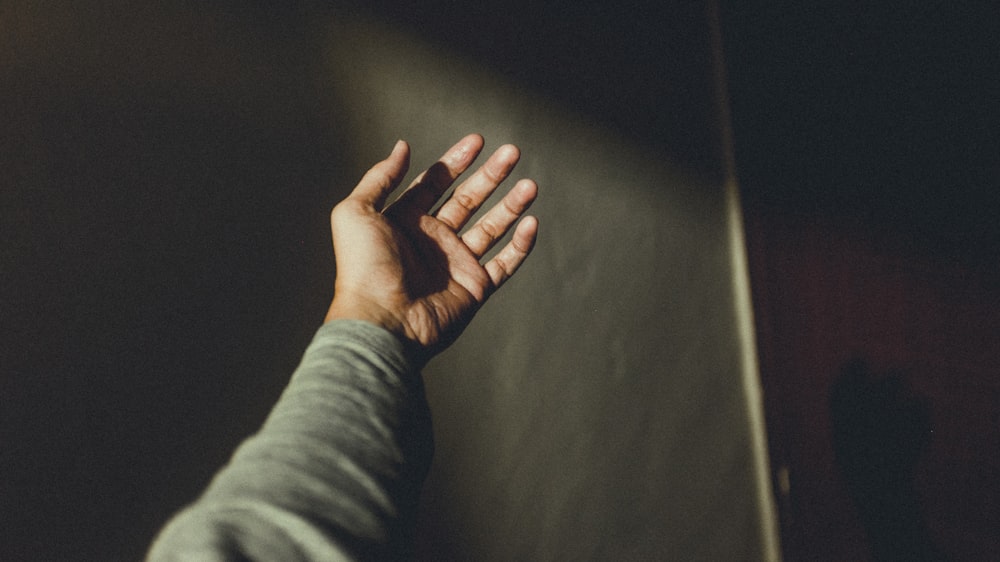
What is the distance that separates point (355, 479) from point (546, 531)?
55cm

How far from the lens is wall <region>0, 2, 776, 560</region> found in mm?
410

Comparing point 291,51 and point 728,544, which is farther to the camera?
point 728,544

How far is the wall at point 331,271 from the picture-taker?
16.2 inches

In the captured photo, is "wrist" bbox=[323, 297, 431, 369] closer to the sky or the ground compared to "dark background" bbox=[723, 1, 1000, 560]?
closer to the ground

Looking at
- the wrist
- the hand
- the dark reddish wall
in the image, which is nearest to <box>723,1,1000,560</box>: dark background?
the dark reddish wall

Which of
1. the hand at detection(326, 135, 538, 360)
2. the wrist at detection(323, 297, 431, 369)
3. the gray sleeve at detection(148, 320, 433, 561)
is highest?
the hand at detection(326, 135, 538, 360)

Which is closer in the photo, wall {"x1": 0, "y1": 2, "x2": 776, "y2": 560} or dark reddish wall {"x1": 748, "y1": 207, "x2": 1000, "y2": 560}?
wall {"x1": 0, "y1": 2, "x2": 776, "y2": 560}

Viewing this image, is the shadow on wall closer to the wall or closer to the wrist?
the wall

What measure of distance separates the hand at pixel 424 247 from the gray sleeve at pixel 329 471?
7 centimetres

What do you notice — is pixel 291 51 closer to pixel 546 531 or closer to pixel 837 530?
pixel 546 531

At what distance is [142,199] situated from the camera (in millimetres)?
456

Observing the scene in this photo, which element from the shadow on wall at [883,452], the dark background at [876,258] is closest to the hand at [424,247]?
the dark background at [876,258]

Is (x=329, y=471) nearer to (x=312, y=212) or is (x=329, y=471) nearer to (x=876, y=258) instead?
(x=312, y=212)

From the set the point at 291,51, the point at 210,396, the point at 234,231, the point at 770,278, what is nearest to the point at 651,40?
the point at 770,278
